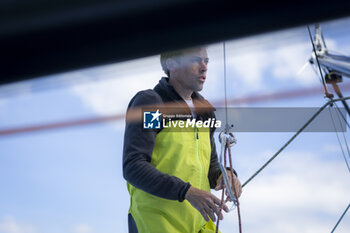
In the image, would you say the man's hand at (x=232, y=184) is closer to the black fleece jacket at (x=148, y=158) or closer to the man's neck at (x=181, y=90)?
the black fleece jacket at (x=148, y=158)

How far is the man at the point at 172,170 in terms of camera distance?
2.43 feet

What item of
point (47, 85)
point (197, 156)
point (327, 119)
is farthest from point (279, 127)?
point (47, 85)

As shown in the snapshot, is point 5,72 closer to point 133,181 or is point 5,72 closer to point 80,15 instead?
point 80,15

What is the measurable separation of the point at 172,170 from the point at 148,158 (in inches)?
2.3

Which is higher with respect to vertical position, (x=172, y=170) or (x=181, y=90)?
(x=181, y=90)

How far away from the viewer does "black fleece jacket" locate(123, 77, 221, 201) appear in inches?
29.2

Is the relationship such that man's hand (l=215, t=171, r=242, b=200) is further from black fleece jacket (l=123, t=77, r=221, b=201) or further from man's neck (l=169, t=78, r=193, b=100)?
man's neck (l=169, t=78, r=193, b=100)

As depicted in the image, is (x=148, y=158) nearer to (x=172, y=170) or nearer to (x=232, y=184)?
(x=172, y=170)

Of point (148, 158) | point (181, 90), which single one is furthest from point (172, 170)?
point (181, 90)

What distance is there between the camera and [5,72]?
0.39 feet

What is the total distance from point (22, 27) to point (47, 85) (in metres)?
0.05

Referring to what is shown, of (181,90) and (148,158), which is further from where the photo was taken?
(181,90)

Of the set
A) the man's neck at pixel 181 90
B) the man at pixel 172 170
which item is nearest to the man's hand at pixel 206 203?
the man at pixel 172 170

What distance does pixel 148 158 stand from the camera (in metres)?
0.80
